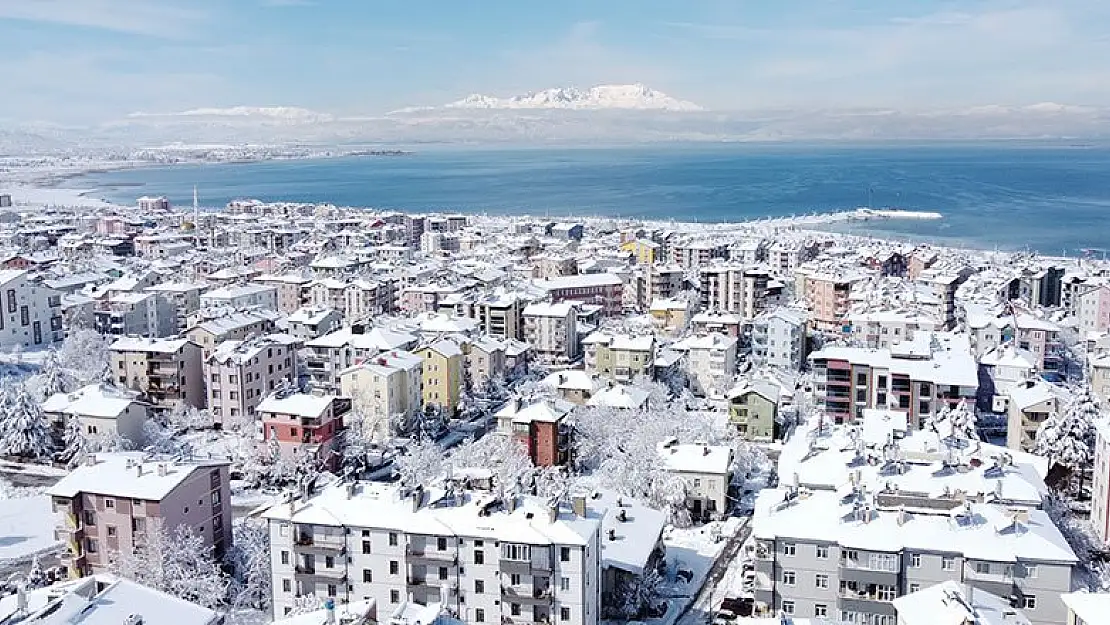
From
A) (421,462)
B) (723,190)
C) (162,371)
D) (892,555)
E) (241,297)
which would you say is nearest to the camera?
(892,555)

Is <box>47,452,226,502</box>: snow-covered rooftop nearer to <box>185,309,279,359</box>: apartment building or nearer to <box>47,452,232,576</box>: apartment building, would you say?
<box>47,452,232,576</box>: apartment building

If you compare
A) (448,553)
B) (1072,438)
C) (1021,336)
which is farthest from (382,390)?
(1021,336)

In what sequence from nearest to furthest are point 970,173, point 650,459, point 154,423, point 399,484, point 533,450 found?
point 399,484, point 650,459, point 533,450, point 154,423, point 970,173

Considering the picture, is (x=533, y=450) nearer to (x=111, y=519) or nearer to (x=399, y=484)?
(x=399, y=484)

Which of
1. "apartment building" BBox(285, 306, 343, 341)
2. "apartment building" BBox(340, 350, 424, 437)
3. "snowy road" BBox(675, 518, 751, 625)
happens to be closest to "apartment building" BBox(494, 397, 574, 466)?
"apartment building" BBox(340, 350, 424, 437)

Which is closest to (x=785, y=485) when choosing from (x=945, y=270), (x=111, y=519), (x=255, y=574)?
(x=255, y=574)

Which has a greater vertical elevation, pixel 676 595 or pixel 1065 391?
pixel 1065 391

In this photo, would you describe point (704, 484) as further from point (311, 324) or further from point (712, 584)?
point (311, 324)
